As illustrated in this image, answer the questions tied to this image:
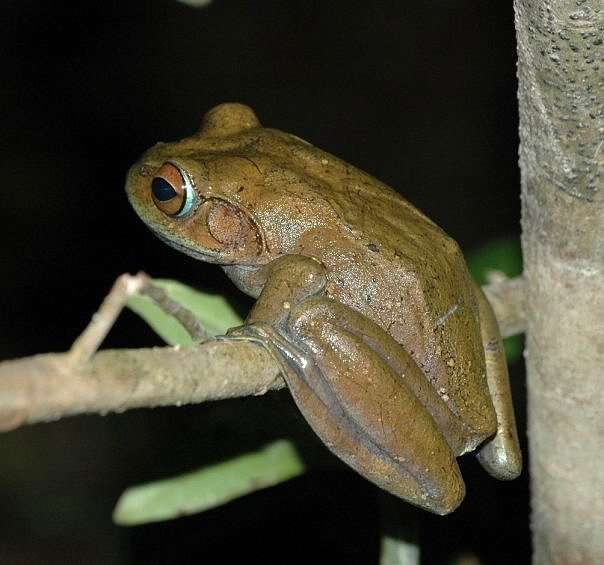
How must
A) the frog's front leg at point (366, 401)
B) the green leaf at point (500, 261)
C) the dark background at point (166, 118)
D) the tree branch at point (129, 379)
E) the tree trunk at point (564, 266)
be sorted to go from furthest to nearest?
the dark background at point (166, 118), the green leaf at point (500, 261), the frog's front leg at point (366, 401), the tree trunk at point (564, 266), the tree branch at point (129, 379)

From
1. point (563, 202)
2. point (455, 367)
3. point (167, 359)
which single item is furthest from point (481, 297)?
point (167, 359)

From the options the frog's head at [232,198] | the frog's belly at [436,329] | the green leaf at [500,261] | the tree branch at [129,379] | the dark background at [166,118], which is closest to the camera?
the tree branch at [129,379]

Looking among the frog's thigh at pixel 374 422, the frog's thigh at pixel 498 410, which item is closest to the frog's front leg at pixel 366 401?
the frog's thigh at pixel 374 422

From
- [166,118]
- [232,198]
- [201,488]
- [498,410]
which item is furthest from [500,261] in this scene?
[166,118]

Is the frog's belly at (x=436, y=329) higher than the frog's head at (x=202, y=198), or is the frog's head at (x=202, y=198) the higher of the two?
the frog's head at (x=202, y=198)

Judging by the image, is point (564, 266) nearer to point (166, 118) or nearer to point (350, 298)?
point (350, 298)

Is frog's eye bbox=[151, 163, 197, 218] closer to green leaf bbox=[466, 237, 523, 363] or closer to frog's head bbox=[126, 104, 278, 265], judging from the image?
frog's head bbox=[126, 104, 278, 265]

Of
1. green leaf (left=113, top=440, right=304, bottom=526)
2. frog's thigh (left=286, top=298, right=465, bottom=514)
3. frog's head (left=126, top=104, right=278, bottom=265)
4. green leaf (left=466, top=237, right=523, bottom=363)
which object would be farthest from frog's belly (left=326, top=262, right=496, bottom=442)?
green leaf (left=466, top=237, right=523, bottom=363)

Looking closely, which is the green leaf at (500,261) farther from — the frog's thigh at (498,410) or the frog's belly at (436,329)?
the frog's belly at (436,329)
